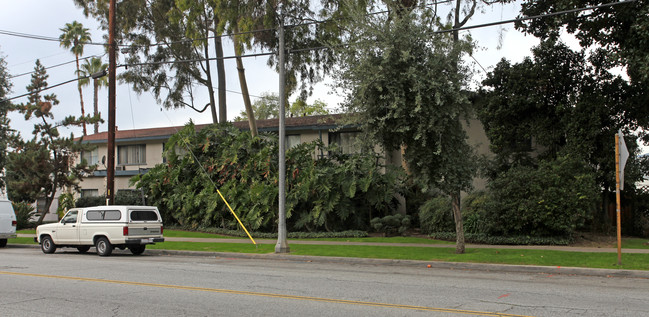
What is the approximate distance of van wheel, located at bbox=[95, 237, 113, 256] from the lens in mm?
18016

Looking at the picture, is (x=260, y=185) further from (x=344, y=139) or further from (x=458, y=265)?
(x=458, y=265)

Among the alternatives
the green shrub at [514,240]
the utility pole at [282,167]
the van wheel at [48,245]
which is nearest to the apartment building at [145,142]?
the green shrub at [514,240]

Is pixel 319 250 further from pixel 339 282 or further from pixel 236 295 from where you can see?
pixel 236 295

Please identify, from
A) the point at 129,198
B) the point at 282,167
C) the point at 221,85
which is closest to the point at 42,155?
the point at 129,198

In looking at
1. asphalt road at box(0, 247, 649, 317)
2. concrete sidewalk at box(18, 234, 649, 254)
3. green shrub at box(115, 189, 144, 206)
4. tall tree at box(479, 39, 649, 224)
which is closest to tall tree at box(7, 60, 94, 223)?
green shrub at box(115, 189, 144, 206)

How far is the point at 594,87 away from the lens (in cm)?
2094

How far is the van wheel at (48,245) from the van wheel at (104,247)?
2344 mm

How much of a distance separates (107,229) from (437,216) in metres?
12.2

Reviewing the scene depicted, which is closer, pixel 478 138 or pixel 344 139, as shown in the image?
pixel 478 138

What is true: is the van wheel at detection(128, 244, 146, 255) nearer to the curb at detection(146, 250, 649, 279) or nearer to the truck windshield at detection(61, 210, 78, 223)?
the truck windshield at detection(61, 210, 78, 223)

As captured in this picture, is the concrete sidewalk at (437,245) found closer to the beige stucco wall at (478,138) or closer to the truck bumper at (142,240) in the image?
the truck bumper at (142,240)

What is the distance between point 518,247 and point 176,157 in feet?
58.8

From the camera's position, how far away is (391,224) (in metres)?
22.9

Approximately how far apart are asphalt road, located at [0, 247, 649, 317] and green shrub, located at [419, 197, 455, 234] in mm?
7554
